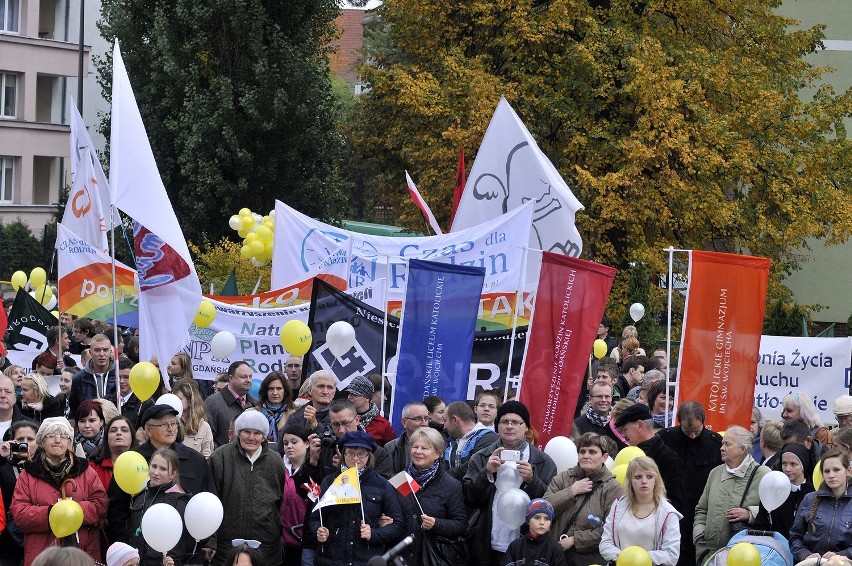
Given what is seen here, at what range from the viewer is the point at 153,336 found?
12664 millimetres

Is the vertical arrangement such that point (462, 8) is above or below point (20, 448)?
above

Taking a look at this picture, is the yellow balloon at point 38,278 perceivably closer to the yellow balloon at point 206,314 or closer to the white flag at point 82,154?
the white flag at point 82,154

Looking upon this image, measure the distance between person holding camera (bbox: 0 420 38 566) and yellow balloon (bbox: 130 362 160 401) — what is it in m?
1.84

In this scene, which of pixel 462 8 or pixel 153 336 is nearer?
pixel 153 336

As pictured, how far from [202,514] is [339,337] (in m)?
4.20

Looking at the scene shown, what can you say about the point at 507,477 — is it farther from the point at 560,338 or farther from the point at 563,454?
the point at 560,338

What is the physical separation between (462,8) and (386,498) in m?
21.6

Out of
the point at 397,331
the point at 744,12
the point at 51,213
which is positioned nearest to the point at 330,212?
the point at 744,12

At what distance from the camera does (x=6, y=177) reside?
50.0 m

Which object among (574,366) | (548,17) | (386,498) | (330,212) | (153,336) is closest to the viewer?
(386,498)

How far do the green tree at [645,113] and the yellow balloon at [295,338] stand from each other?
14538 millimetres

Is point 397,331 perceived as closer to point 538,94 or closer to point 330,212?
point 538,94

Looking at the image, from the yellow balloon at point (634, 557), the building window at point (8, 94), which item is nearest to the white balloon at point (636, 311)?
the yellow balloon at point (634, 557)

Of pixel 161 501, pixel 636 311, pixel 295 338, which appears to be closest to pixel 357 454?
pixel 161 501
